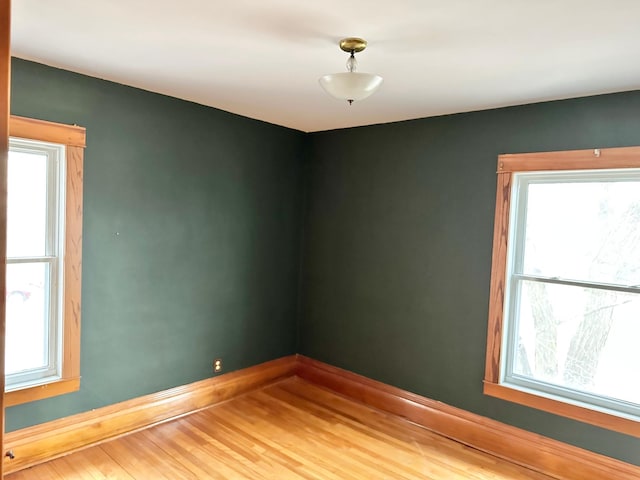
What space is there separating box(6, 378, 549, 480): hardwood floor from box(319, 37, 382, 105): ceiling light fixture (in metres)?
2.22

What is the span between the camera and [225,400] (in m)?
3.77

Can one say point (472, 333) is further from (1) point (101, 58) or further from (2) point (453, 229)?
(1) point (101, 58)

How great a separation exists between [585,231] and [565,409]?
1.14 meters

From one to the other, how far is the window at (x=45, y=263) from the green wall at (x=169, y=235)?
8cm

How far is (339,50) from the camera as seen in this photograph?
2.22 meters

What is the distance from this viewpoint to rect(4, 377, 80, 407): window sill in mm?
2650

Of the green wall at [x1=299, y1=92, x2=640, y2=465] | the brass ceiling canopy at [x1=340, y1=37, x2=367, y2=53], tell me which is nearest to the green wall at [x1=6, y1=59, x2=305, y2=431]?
the green wall at [x1=299, y1=92, x2=640, y2=465]

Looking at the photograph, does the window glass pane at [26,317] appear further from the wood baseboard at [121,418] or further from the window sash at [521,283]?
the window sash at [521,283]

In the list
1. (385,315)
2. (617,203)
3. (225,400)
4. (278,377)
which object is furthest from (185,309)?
(617,203)

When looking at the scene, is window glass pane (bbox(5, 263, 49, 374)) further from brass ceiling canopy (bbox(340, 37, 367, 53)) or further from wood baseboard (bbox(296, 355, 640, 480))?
wood baseboard (bbox(296, 355, 640, 480))

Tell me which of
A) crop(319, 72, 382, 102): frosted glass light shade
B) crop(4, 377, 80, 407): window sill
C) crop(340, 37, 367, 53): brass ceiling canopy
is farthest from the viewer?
crop(4, 377, 80, 407): window sill

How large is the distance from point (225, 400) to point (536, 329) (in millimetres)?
2450

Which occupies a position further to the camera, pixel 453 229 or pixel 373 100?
pixel 453 229

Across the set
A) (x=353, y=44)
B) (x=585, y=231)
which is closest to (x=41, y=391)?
(x=353, y=44)
